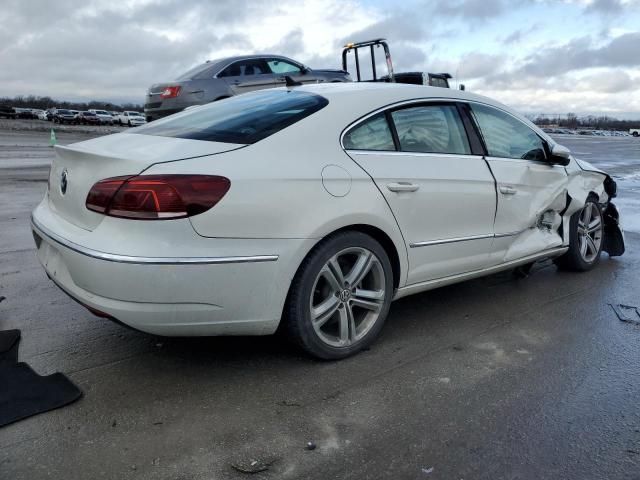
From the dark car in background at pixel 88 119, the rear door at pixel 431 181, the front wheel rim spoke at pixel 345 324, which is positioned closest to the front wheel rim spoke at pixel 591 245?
the rear door at pixel 431 181

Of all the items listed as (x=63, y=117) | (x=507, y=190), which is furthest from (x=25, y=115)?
(x=507, y=190)

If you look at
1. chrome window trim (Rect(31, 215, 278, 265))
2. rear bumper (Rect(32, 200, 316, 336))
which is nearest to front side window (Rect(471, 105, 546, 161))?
rear bumper (Rect(32, 200, 316, 336))

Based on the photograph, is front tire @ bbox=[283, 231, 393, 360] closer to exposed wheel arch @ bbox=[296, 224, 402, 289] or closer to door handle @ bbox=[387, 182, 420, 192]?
exposed wheel arch @ bbox=[296, 224, 402, 289]

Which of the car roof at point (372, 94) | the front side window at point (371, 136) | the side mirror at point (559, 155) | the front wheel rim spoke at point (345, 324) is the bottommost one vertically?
the front wheel rim spoke at point (345, 324)

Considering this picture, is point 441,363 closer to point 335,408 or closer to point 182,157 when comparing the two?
point 335,408

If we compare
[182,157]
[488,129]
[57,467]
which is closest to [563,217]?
[488,129]

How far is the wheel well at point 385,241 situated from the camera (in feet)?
10.7

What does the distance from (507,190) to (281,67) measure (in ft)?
27.2

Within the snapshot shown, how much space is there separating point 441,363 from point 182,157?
183 centimetres

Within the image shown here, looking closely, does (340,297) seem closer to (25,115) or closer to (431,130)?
(431,130)

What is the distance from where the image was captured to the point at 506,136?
443 cm

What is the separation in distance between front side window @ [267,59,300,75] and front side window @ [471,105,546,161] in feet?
25.0

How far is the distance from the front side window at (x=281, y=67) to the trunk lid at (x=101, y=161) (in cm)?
856

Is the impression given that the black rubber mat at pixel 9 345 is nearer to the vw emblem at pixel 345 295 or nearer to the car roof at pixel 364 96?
the vw emblem at pixel 345 295
